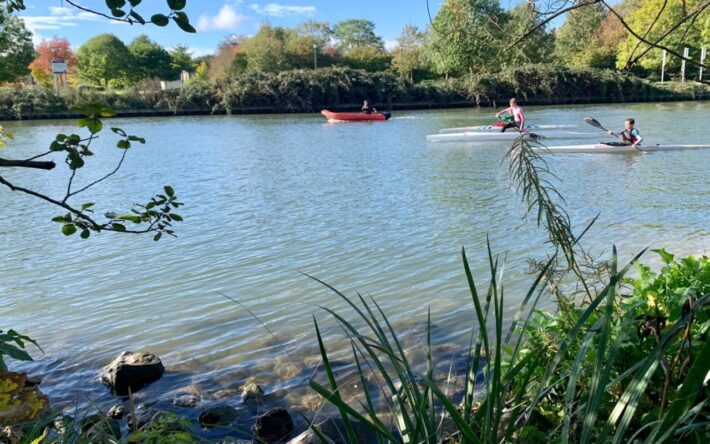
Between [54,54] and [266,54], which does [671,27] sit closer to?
[266,54]

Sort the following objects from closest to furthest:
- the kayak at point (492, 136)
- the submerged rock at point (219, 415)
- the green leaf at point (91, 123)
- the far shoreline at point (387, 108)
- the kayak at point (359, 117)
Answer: the green leaf at point (91, 123) → the submerged rock at point (219, 415) → the kayak at point (492, 136) → the kayak at point (359, 117) → the far shoreline at point (387, 108)

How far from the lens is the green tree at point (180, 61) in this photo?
73794 mm

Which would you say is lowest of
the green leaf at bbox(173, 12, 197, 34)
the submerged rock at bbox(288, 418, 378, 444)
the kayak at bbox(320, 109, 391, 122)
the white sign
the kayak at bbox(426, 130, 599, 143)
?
the submerged rock at bbox(288, 418, 378, 444)

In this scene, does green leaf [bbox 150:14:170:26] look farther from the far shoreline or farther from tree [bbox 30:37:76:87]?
tree [bbox 30:37:76:87]

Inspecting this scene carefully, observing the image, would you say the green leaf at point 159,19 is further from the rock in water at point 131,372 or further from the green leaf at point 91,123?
the rock in water at point 131,372

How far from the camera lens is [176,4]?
1.91 meters

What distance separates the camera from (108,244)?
8.98 m

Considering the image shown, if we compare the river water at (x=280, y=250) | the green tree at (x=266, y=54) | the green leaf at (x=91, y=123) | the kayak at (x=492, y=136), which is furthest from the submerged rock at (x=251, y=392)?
the green tree at (x=266, y=54)

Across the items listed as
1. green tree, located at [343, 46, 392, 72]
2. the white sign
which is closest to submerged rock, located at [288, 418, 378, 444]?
the white sign

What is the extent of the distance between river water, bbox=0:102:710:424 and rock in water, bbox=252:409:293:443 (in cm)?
65

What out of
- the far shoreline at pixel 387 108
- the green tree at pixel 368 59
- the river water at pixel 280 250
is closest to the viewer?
the river water at pixel 280 250

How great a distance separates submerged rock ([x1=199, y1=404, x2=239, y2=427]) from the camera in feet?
13.5

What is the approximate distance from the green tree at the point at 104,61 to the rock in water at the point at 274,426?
68.6 meters

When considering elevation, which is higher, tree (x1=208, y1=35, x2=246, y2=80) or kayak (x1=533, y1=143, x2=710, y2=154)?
tree (x1=208, y1=35, x2=246, y2=80)
